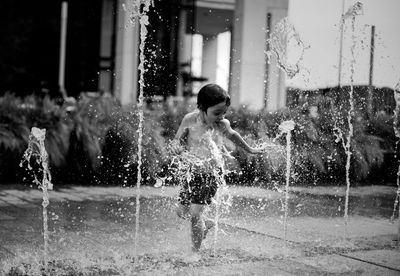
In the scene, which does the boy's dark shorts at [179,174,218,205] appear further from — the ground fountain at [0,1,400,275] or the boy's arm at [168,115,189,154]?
the boy's arm at [168,115,189,154]

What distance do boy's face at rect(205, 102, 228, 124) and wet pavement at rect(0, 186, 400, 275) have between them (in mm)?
910

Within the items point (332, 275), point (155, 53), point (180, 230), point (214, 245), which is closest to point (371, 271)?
point (332, 275)

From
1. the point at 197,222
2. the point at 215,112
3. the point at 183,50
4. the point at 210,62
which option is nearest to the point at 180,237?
the point at 197,222

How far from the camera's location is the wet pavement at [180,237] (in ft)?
11.8

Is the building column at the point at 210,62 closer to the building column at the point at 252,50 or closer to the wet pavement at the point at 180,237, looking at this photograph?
the building column at the point at 252,50

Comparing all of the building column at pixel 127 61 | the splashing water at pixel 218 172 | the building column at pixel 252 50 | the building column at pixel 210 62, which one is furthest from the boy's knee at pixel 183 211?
the building column at pixel 210 62

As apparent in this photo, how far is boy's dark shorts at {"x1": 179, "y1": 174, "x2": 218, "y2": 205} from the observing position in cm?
394

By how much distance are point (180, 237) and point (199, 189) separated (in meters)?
0.79

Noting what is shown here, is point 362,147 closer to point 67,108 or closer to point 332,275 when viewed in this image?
point 67,108

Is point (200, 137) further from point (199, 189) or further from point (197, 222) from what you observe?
point (197, 222)

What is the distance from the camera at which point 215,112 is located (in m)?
4.03

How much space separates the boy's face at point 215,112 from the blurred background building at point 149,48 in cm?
824

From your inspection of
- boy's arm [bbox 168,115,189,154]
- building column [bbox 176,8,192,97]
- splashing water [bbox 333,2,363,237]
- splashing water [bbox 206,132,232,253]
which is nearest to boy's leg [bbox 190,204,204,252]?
splashing water [bbox 206,132,232,253]

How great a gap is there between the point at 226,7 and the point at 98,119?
38.2ft
